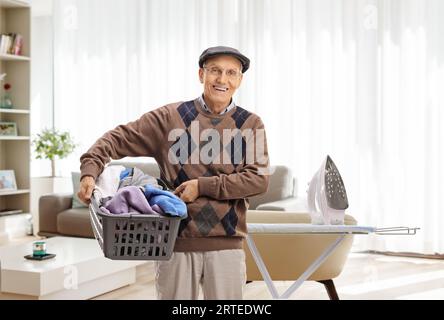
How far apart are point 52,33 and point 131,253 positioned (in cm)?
562

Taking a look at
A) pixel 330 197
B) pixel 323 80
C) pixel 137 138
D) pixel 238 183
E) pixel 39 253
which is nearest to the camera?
pixel 238 183

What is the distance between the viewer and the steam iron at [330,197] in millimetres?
2684

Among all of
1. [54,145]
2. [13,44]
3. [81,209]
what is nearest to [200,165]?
[81,209]

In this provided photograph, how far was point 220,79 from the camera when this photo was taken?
5.81 ft

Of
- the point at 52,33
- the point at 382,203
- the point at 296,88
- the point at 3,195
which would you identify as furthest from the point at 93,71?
the point at 382,203

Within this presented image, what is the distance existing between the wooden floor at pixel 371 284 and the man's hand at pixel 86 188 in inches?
83.2

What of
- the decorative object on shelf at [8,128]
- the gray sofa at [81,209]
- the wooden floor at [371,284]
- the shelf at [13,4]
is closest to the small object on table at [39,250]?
the wooden floor at [371,284]

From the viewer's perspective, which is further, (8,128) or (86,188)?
(8,128)

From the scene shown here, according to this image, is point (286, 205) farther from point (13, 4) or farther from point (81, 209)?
point (13, 4)

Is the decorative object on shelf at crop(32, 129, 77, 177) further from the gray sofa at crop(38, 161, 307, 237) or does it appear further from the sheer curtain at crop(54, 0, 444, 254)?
the gray sofa at crop(38, 161, 307, 237)

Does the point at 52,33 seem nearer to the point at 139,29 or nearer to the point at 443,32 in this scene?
the point at 139,29

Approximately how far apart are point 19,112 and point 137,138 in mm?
4601

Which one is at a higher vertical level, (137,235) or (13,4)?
(13,4)

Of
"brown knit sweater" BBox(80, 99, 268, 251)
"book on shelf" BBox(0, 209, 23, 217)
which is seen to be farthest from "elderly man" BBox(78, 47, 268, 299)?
"book on shelf" BBox(0, 209, 23, 217)
